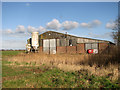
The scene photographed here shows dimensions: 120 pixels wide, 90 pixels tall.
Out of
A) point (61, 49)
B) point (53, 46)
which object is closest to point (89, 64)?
point (61, 49)

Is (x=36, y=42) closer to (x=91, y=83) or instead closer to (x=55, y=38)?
(x=55, y=38)

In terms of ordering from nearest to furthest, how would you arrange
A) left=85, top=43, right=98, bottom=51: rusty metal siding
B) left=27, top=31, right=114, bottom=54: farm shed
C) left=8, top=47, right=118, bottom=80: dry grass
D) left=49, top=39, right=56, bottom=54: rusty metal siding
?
1. left=8, top=47, right=118, bottom=80: dry grass
2. left=85, top=43, right=98, bottom=51: rusty metal siding
3. left=27, top=31, right=114, bottom=54: farm shed
4. left=49, top=39, right=56, bottom=54: rusty metal siding

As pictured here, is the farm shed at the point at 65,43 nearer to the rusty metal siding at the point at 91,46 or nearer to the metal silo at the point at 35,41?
the rusty metal siding at the point at 91,46

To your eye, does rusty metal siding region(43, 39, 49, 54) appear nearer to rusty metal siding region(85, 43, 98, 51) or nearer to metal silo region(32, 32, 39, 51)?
metal silo region(32, 32, 39, 51)

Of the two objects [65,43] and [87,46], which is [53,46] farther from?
[87,46]

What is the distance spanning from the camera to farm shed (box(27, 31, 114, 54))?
2522 cm

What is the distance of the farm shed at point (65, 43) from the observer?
25.2 meters

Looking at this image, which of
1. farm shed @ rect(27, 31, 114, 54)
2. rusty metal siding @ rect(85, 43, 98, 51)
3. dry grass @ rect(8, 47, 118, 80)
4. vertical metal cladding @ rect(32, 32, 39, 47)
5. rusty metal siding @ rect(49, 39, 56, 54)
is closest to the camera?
dry grass @ rect(8, 47, 118, 80)

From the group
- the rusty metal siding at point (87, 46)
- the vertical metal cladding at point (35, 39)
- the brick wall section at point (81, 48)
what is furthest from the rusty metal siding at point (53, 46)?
the rusty metal siding at point (87, 46)

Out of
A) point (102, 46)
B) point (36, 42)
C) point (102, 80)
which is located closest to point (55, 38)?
point (36, 42)

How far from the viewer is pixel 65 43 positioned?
2708 centimetres

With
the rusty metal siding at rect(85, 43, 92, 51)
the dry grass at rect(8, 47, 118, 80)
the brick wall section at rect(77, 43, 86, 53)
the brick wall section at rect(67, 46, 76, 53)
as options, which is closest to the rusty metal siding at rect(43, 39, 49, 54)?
the brick wall section at rect(67, 46, 76, 53)

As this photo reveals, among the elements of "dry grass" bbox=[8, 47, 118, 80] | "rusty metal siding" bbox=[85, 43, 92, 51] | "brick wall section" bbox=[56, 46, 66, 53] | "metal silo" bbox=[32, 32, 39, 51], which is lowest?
"dry grass" bbox=[8, 47, 118, 80]

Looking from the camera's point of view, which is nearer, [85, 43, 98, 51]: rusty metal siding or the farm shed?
[85, 43, 98, 51]: rusty metal siding
